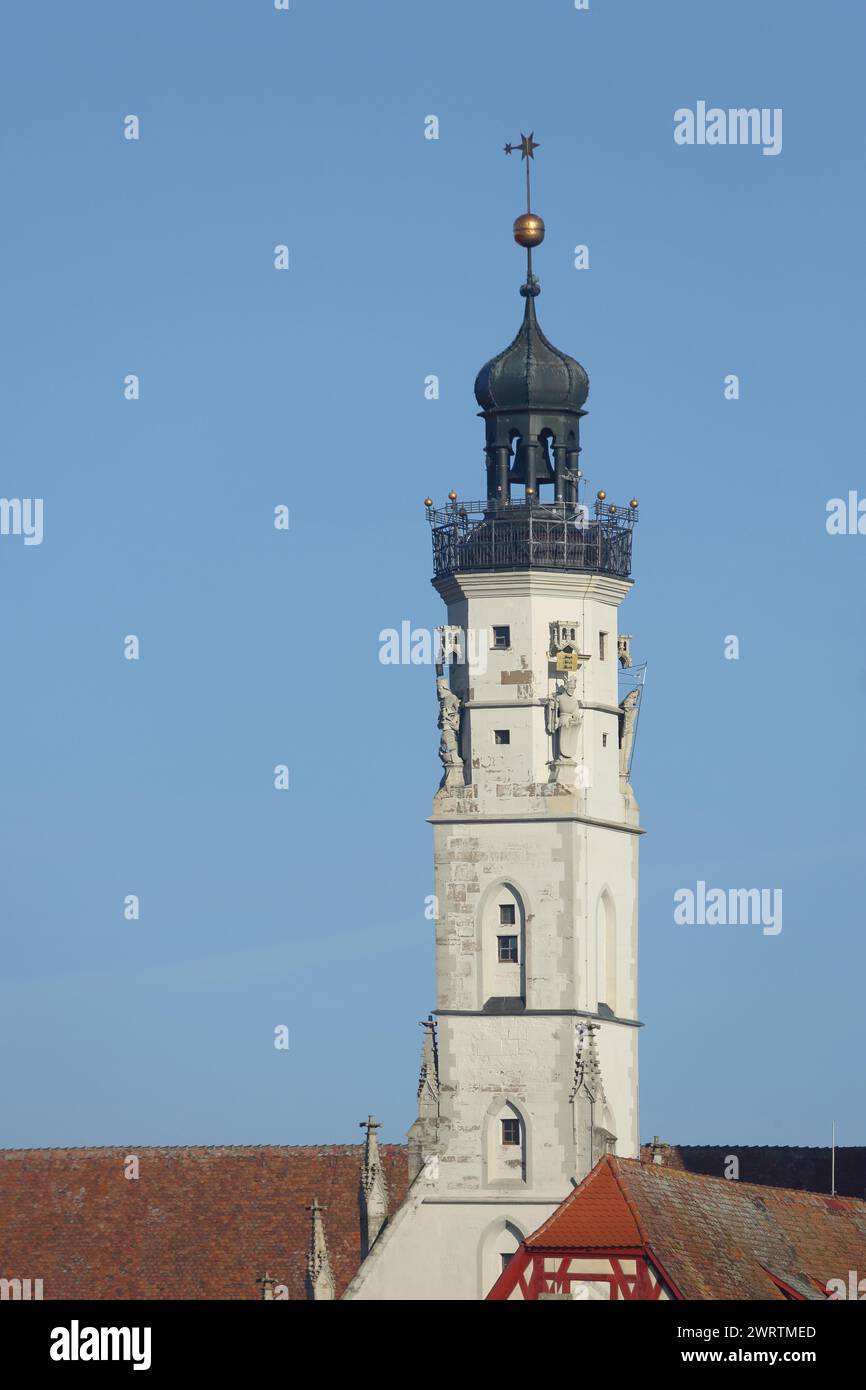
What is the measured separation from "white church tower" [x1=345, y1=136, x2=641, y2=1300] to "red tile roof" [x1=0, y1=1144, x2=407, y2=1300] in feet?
10.1

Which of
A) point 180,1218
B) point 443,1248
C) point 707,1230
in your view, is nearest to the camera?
point 707,1230

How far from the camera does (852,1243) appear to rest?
75750 mm

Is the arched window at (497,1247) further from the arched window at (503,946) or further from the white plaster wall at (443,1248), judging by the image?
the arched window at (503,946)

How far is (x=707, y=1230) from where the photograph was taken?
223ft

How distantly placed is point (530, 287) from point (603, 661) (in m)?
8.71

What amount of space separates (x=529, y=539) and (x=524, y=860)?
23.3 feet

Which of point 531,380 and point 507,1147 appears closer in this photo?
point 507,1147

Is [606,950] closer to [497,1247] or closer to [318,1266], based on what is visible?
[497,1247]

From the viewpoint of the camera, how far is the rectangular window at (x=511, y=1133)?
80.4 metres

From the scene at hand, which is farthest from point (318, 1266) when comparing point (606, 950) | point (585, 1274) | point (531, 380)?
point (531, 380)

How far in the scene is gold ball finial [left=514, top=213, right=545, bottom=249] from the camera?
278ft

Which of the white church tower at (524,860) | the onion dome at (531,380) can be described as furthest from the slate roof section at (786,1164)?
the onion dome at (531,380)
